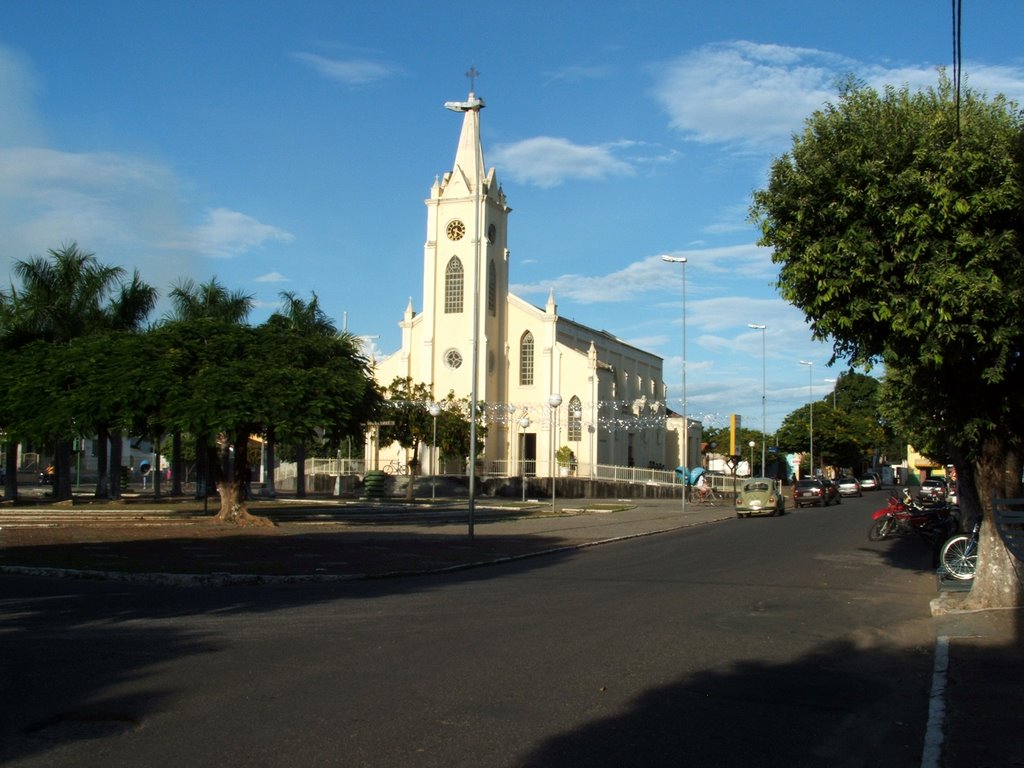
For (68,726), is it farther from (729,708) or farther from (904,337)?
(904,337)

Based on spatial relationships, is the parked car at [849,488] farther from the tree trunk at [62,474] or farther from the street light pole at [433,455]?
the tree trunk at [62,474]

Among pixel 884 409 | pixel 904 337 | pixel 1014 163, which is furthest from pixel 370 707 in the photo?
pixel 884 409

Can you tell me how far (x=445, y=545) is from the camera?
2322 cm

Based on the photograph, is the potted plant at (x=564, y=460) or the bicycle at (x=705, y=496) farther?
the potted plant at (x=564, y=460)

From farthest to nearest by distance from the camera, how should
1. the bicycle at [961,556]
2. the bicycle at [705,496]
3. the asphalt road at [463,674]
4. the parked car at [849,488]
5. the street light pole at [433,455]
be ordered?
the parked car at [849,488], the bicycle at [705,496], the street light pole at [433,455], the bicycle at [961,556], the asphalt road at [463,674]

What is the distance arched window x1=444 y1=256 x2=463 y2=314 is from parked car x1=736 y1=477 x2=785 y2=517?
24.2m

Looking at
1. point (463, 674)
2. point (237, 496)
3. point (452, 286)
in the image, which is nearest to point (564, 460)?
point (452, 286)

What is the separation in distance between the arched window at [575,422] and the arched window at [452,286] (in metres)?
9.25

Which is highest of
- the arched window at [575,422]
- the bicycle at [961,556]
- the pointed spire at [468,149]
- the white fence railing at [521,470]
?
the pointed spire at [468,149]

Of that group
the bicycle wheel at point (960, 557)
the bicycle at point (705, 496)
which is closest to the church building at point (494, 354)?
the bicycle at point (705, 496)

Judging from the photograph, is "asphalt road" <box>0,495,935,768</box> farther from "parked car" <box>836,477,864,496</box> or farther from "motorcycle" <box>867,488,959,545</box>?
"parked car" <box>836,477,864,496</box>

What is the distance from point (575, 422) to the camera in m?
61.0

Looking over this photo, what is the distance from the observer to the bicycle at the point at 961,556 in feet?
53.4

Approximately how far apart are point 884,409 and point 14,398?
85.8 feet
